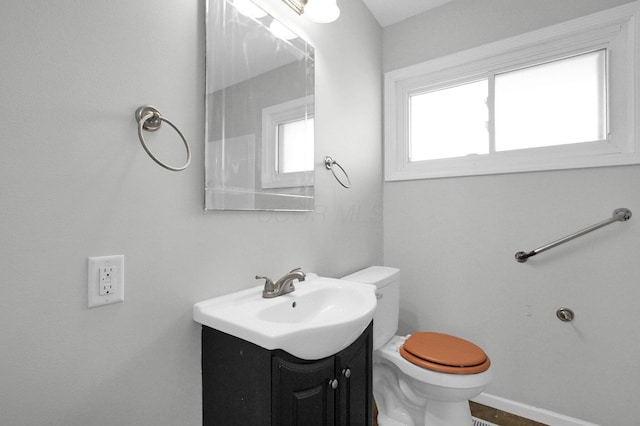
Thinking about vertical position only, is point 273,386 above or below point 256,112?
below

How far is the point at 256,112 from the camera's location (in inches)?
44.2

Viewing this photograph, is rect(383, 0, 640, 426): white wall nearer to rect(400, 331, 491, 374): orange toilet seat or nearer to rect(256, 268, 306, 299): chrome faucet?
rect(400, 331, 491, 374): orange toilet seat

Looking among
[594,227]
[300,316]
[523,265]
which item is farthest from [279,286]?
[594,227]

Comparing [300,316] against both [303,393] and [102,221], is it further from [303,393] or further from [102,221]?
[102,221]

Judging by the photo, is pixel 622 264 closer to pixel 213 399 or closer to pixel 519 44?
pixel 519 44

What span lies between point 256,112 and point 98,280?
2.43 feet

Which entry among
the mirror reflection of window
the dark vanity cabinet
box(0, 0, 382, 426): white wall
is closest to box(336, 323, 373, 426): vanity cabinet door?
the dark vanity cabinet

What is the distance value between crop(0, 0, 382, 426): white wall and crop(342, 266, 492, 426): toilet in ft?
2.69

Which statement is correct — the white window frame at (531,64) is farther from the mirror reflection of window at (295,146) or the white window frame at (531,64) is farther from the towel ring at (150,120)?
the towel ring at (150,120)

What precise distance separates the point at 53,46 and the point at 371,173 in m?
1.60

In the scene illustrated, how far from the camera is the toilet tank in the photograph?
4.88 ft

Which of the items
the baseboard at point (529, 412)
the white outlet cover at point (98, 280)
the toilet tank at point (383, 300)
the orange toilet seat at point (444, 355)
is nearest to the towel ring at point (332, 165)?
the toilet tank at point (383, 300)

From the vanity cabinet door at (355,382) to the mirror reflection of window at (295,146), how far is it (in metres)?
0.74

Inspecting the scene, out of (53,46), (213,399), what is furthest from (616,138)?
(53,46)
